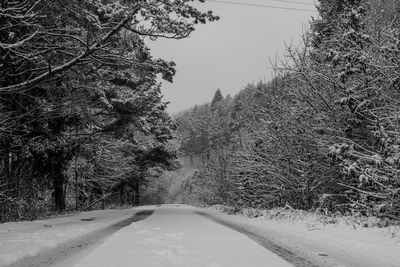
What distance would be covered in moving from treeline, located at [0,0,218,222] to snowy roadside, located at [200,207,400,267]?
615 cm

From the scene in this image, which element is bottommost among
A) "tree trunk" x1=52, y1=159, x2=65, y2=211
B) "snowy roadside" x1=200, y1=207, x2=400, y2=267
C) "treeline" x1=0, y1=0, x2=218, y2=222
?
"snowy roadside" x1=200, y1=207, x2=400, y2=267

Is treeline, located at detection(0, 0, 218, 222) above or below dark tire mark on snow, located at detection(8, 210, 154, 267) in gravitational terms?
above

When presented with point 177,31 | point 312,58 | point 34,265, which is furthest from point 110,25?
point 312,58

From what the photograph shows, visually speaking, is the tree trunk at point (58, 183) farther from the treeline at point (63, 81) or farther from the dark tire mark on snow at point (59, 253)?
the dark tire mark on snow at point (59, 253)

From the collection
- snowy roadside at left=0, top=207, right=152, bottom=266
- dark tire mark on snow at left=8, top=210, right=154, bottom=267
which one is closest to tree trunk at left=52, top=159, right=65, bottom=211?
snowy roadside at left=0, top=207, right=152, bottom=266

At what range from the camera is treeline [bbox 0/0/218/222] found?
9.95m

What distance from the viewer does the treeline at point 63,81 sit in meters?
9.95

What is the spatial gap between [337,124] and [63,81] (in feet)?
34.9

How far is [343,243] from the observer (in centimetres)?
813

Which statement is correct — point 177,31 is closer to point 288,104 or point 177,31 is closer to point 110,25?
point 110,25

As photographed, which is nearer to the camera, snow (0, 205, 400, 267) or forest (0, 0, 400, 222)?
snow (0, 205, 400, 267)

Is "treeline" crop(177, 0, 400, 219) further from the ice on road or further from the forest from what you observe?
the ice on road

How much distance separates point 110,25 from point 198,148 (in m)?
124

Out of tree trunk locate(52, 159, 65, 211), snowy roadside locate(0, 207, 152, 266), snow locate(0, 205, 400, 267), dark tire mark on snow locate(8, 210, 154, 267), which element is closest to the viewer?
snow locate(0, 205, 400, 267)
